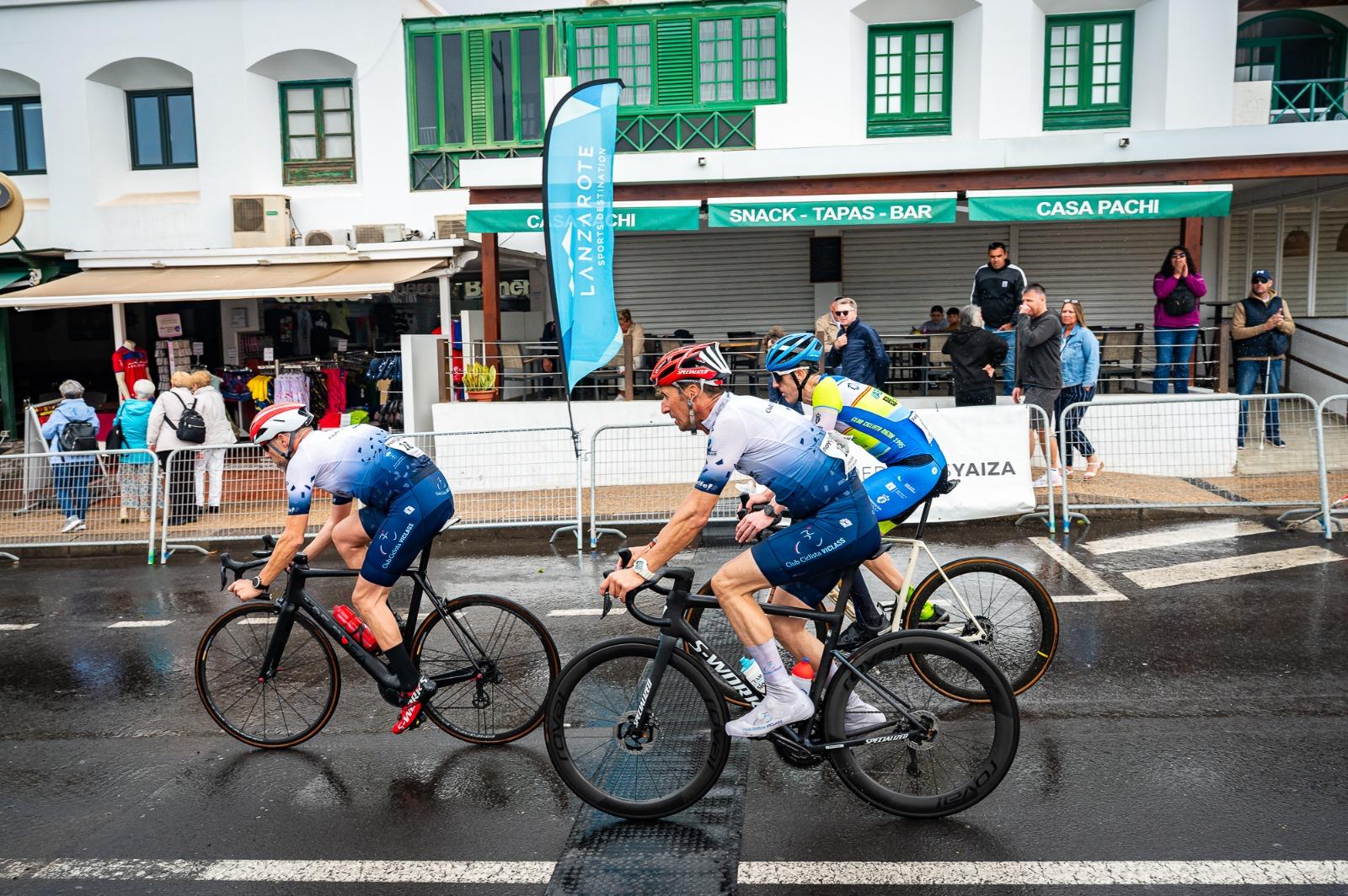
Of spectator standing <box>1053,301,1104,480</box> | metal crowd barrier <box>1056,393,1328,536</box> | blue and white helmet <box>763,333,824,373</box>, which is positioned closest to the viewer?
blue and white helmet <box>763,333,824,373</box>

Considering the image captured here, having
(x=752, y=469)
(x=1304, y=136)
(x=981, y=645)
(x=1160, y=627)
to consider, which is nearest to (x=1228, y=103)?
(x=1304, y=136)

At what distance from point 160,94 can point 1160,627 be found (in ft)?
59.8

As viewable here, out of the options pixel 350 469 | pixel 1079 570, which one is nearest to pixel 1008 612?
pixel 1079 570

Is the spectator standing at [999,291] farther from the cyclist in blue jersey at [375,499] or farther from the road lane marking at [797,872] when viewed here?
the road lane marking at [797,872]

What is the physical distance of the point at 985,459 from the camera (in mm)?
10148

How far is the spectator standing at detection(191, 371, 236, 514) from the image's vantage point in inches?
451

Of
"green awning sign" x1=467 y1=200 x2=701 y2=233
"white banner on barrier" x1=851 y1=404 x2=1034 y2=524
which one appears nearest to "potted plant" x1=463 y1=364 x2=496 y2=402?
"green awning sign" x1=467 y1=200 x2=701 y2=233

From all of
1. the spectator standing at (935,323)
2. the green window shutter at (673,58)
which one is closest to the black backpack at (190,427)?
the green window shutter at (673,58)

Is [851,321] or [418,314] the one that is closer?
[851,321]

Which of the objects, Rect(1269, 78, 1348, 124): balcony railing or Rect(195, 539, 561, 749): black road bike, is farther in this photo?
Rect(1269, 78, 1348, 124): balcony railing

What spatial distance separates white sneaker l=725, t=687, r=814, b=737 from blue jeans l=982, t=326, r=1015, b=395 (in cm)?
939

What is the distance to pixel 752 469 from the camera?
462 centimetres

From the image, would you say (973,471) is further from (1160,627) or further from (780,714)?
(780,714)

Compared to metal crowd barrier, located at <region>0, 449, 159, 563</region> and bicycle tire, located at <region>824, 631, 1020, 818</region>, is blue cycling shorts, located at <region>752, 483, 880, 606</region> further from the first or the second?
metal crowd barrier, located at <region>0, 449, 159, 563</region>
